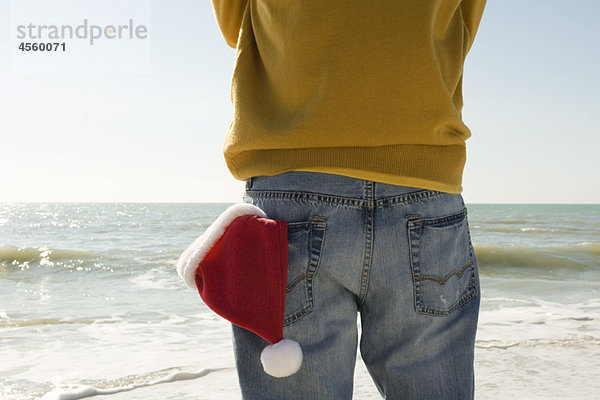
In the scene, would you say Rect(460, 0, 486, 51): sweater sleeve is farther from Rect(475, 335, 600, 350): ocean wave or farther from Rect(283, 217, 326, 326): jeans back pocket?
Rect(475, 335, 600, 350): ocean wave

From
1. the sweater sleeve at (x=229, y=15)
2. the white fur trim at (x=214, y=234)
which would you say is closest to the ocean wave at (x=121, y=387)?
the white fur trim at (x=214, y=234)

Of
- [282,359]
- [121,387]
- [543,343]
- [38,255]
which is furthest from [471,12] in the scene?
[38,255]

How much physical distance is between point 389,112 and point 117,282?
279 inches

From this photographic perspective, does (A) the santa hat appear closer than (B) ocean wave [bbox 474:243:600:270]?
Yes

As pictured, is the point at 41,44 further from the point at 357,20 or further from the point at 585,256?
the point at 585,256

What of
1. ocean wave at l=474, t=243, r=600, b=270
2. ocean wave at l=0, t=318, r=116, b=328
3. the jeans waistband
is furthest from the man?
ocean wave at l=474, t=243, r=600, b=270

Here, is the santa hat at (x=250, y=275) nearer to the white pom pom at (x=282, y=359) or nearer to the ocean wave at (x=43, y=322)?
the white pom pom at (x=282, y=359)

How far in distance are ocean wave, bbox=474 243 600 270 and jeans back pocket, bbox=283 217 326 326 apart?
9.07m

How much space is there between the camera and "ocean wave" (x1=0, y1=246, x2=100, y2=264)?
398 inches

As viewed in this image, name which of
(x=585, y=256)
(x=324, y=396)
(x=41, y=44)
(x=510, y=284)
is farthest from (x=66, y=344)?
(x=585, y=256)

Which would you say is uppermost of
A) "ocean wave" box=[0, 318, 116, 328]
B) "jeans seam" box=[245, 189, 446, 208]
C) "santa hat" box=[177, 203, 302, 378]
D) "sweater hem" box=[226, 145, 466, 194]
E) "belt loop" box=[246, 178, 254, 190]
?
"sweater hem" box=[226, 145, 466, 194]

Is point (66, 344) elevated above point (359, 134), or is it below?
below

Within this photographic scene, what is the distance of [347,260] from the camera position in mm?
891

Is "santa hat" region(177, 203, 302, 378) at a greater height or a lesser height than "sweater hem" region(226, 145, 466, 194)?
lesser
